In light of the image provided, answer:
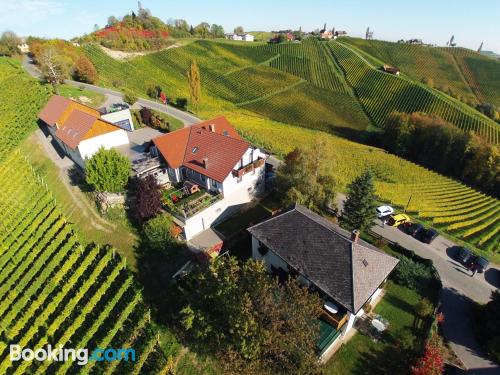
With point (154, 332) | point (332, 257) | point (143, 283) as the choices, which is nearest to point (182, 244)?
point (143, 283)

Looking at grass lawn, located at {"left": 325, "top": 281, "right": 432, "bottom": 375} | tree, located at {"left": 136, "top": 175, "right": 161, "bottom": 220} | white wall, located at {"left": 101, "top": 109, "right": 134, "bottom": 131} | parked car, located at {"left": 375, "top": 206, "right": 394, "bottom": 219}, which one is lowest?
grass lawn, located at {"left": 325, "top": 281, "right": 432, "bottom": 375}

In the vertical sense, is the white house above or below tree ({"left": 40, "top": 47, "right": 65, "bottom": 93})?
below

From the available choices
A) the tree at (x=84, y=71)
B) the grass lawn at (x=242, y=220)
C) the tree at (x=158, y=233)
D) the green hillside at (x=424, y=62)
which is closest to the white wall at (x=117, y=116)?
the tree at (x=158, y=233)

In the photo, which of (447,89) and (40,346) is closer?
(40,346)

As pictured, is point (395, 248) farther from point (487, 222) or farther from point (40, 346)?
point (40, 346)

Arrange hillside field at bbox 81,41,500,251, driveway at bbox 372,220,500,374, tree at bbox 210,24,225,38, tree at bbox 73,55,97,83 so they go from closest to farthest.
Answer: driveway at bbox 372,220,500,374 → hillside field at bbox 81,41,500,251 → tree at bbox 73,55,97,83 → tree at bbox 210,24,225,38

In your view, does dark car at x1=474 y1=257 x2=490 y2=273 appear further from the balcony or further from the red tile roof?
the red tile roof

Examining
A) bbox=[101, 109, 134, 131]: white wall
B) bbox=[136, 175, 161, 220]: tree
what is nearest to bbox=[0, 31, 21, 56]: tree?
bbox=[101, 109, 134, 131]: white wall
